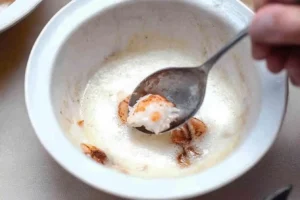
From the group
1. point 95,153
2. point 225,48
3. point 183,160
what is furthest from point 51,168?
point 225,48

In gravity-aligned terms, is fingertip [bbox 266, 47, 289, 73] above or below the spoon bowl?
above

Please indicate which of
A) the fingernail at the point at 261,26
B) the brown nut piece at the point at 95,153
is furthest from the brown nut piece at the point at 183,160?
the fingernail at the point at 261,26

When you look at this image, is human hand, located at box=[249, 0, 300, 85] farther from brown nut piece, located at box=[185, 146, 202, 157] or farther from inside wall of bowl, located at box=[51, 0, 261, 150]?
brown nut piece, located at box=[185, 146, 202, 157]

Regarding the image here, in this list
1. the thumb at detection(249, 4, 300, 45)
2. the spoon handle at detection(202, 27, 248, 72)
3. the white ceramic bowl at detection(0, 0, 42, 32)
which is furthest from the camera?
the white ceramic bowl at detection(0, 0, 42, 32)

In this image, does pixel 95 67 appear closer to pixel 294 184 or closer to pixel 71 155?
pixel 71 155

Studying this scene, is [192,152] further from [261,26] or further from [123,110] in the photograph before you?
[261,26]

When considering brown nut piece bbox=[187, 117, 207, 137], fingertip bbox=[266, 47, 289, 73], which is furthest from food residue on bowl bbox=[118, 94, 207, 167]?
fingertip bbox=[266, 47, 289, 73]

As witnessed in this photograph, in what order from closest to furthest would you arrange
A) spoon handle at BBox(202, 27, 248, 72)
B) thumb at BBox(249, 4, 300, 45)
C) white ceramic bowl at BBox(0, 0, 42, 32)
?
1. thumb at BBox(249, 4, 300, 45)
2. spoon handle at BBox(202, 27, 248, 72)
3. white ceramic bowl at BBox(0, 0, 42, 32)
